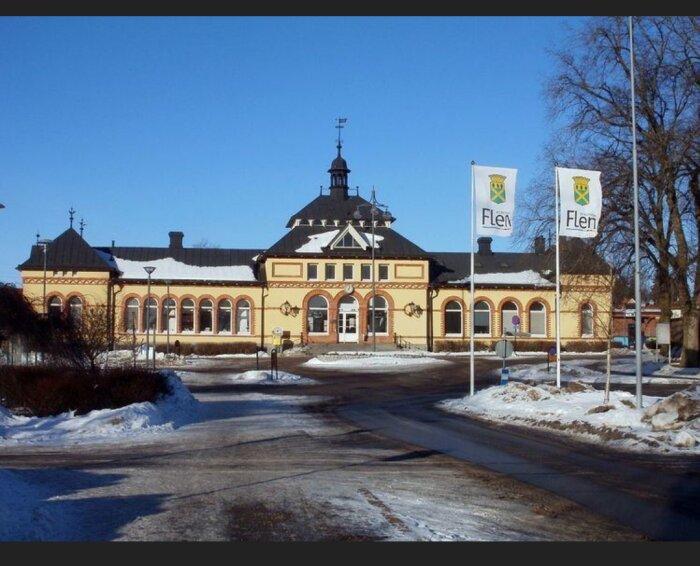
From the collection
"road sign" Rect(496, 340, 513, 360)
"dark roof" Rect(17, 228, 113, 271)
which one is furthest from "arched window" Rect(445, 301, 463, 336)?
"road sign" Rect(496, 340, 513, 360)

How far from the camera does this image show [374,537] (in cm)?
870

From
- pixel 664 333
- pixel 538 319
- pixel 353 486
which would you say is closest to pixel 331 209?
pixel 538 319

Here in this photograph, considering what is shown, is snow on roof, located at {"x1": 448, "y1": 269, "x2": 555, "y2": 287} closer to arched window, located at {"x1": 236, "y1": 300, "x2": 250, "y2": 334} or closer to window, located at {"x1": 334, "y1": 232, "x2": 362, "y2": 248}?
window, located at {"x1": 334, "y1": 232, "x2": 362, "y2": 248}

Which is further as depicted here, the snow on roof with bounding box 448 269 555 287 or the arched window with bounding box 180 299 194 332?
the snow on roof with bounding box 448 269 555 287

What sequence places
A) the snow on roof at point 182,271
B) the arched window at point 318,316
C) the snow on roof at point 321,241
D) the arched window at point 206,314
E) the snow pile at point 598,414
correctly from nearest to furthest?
the snow pile at point 598,414 < the snow on roof at point 321,241 < the arched window at point 318,316 < the arched window at point 206,314 < the snow on roof at point 182,271

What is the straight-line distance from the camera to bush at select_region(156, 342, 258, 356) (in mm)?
63938

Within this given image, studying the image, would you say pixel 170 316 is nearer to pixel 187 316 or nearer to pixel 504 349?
pixel 187 316

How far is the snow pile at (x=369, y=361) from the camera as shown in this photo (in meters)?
51.2

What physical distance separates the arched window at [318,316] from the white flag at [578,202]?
141 feet

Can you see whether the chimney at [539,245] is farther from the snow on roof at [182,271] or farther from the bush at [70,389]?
the snow on roof at [182,271]

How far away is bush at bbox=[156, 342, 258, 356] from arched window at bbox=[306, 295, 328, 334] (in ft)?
15.5

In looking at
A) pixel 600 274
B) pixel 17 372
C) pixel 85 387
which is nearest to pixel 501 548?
pixel 85 387

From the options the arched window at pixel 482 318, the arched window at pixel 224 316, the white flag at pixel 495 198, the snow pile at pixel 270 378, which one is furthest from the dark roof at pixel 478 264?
the white flag at pixel 495 198

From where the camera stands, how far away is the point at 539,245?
140 ft
